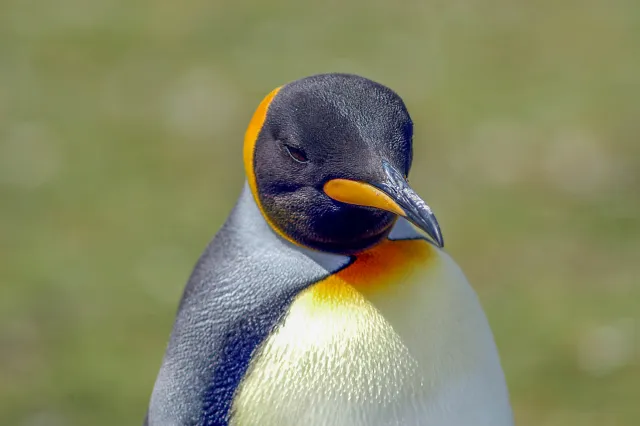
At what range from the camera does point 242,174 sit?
4.61m

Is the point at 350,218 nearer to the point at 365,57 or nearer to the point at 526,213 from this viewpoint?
the point at 526,213

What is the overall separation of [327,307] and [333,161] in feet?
0.83

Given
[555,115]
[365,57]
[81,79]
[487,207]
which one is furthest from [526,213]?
[81,79]

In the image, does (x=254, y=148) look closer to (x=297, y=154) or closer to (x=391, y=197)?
(x=297, y=154)

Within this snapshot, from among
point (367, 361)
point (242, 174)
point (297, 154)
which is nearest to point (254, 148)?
point (297, 154)

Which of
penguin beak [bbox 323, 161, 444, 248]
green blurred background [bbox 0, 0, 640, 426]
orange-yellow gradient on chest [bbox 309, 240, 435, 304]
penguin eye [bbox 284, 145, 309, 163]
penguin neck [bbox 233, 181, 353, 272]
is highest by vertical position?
penguin eye [bbox 284, 145, 309, 163]

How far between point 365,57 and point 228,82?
0.76 metres

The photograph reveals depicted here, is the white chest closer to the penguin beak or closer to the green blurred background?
the penguin beak

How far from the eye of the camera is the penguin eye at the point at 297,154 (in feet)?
5.23

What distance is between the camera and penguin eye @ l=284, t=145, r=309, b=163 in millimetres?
1595

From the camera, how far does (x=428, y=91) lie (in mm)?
5059

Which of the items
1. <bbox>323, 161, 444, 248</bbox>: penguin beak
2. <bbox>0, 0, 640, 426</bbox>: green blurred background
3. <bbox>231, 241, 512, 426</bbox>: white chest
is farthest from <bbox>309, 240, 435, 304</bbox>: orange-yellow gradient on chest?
<bbox>0, 0, 640, 426</bbox>: green blurred background

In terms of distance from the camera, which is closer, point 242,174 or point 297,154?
point 297,154

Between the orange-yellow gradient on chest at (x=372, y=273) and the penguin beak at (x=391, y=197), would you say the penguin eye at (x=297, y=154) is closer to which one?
the penguin beak at (x=391, y=197)
